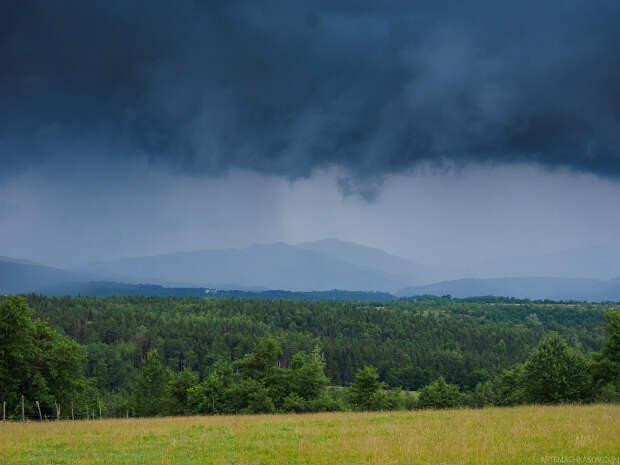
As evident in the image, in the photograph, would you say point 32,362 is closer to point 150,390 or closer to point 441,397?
point 150,390

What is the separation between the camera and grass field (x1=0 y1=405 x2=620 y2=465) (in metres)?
14.3

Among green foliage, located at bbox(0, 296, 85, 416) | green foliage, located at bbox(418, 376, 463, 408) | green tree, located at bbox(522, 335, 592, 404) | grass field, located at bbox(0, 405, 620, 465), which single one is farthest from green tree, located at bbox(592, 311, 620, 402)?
green foliage, located at bbox(0, 296, 85, 416)

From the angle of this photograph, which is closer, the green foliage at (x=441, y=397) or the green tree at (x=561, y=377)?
the green tree at (x=561, y=377)

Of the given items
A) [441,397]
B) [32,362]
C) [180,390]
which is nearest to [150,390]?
[180,390]

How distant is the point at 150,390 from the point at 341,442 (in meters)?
63.6

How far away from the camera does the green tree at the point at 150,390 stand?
227ft

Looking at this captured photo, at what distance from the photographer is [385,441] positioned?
668 inches

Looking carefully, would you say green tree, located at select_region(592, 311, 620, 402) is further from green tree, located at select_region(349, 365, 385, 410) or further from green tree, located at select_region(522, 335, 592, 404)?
green tree, located at select_region(349, 365, 385, 410)

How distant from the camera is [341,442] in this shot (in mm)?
17203

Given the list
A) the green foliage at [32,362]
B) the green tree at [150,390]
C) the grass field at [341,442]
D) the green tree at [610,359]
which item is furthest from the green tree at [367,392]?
the grass field at [341,442]

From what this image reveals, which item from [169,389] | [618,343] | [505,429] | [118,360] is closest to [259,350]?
[169,389]

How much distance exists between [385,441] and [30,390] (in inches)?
1543

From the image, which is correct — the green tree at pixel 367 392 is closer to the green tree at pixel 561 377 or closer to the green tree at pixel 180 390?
the green tree at pixel 561 377

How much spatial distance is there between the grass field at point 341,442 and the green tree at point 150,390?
4967 centimetres
